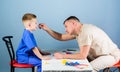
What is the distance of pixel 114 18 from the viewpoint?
13.0 feet

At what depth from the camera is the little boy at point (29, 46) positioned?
3.04 metres

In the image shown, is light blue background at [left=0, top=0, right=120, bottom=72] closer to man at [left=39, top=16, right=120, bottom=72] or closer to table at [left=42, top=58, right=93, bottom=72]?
man at [left=39, top=16, right=120, bottom=72]

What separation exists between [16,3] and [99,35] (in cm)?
140

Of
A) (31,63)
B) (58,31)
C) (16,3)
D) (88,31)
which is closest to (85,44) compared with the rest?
(88,31)

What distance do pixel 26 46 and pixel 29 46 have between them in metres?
0.09

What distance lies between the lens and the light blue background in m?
3.88

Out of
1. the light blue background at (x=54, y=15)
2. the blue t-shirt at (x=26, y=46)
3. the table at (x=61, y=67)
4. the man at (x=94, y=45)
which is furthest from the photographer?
the light blue background at (x=54, y=15)

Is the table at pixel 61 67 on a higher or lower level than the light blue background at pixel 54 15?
lower

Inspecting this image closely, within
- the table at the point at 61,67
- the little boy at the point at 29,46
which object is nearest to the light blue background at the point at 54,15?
the little boy at the point at 29,46

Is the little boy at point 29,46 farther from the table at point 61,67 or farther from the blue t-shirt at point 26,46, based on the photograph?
the table at point 61,67

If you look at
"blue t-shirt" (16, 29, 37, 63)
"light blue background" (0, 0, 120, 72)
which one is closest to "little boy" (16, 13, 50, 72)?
"blue t-shirt" (16, 29, 37, 63)

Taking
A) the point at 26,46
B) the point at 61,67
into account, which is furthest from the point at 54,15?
the point at 61,67

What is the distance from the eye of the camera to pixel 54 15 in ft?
12.9

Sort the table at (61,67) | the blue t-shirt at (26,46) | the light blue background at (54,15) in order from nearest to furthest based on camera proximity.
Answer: the table at (61,67) < the blue t-shirt at (26,46) < the light blue background at (54,15)
